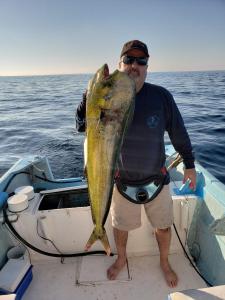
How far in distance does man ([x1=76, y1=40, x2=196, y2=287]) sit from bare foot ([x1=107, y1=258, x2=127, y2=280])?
34cm

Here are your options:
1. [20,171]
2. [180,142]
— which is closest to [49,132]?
[20,171]

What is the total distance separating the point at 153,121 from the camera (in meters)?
2.61

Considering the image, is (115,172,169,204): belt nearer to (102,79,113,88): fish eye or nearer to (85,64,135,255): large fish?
(85,64,135,255): large fish

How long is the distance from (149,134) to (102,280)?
1.73 metres

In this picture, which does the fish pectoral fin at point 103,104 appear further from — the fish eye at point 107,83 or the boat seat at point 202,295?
the boat seat at point 202,295

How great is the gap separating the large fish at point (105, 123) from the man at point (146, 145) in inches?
18.6

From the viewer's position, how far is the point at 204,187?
3398mm

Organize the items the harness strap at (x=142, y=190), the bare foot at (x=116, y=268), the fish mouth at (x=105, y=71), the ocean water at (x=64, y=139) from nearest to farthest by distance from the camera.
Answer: the fish mouth at (x=105, y=71) → the harness strap at (x=142, y=190) → the bare foot at (x=116, y=268) → the ocean water at (x=64, y=139)

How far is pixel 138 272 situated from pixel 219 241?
97 centimetres

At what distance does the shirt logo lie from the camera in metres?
2.60

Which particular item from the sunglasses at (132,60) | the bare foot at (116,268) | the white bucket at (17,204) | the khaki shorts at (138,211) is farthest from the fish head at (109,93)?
the bare foot at (116,268)

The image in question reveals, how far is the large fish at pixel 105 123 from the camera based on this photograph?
163cm

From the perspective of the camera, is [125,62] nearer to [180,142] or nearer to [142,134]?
[142,134]

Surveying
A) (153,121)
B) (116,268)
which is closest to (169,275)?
(116,268)
